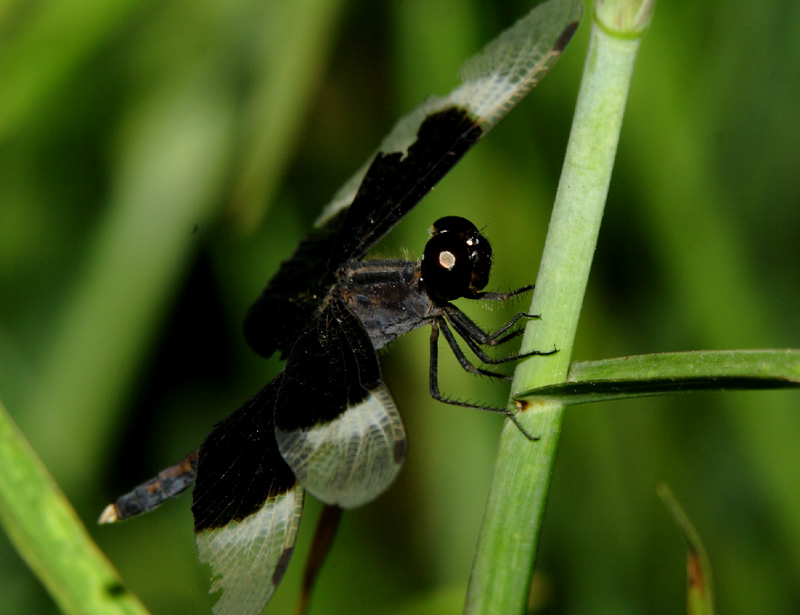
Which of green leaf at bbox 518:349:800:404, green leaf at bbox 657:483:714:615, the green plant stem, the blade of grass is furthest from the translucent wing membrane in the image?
the blade of grass

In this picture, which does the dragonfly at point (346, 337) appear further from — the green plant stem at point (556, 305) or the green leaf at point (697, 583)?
the green leaf at point (697, 583)

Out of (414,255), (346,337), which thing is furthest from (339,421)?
(414,255)

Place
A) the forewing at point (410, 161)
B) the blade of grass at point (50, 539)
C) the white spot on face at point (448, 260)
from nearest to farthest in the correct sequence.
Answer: the blade of grass at point (50, 539), the forewing at point (410, 161), the white spot on face at point (448, 260)

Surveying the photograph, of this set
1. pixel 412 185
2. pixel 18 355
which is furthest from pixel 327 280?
→ pixel 18 355

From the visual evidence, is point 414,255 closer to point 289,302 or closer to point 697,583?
point 289,302

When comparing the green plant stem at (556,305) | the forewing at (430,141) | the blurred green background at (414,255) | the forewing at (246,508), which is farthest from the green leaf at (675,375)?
the blurred green background at (414,255)

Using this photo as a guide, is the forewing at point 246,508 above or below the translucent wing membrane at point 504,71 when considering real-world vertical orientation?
below
